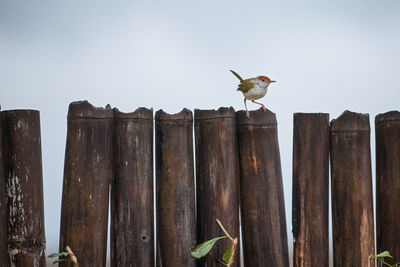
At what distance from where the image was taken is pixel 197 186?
4.12 m

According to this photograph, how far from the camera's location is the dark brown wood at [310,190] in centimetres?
412

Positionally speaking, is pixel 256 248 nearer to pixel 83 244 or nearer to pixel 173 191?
pixel 173 191

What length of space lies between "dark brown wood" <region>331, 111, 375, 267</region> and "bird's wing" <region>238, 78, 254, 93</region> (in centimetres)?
95

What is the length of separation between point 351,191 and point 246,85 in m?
1.43

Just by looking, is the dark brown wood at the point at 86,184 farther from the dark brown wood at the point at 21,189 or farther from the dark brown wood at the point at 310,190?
the dark brown wood at the point at 310,190

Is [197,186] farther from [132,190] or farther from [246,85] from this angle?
[246,85]

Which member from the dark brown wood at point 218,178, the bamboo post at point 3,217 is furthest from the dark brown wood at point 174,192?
the bamboo post at point 3,217

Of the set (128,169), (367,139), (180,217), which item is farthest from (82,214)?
(367,139)

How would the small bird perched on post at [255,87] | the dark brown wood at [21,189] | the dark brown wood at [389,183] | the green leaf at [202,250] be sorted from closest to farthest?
the green leaf at [202,250] < the dark brown wood at [21,189] < the dark brown wood at [389,183] < the small bird perched on post at [255,87]

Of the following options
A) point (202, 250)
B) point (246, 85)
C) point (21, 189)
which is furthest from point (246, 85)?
point (21, 189)

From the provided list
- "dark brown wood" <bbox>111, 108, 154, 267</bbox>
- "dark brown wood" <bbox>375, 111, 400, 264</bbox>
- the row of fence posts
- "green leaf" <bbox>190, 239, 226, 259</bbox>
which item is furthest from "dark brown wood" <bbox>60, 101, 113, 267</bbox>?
"dark brown wood" <bbox>375, 111, 400, 264</bbox>

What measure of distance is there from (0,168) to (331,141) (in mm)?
A: 2621

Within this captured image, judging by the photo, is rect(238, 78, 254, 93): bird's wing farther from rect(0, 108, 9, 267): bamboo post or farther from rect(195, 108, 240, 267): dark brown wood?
rect(0, 108, 9, 267): bamboo post

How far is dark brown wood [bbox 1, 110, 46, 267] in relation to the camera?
3762mm
